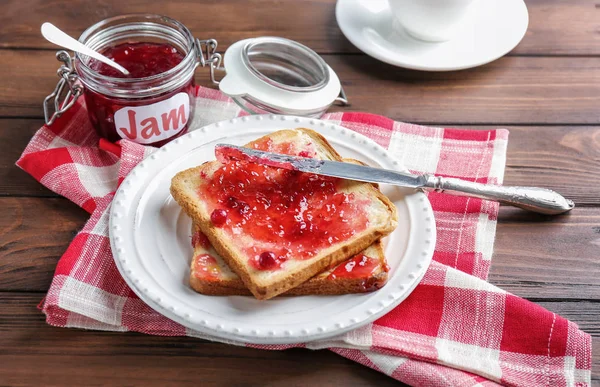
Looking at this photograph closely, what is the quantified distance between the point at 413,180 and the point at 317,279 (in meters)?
0.54

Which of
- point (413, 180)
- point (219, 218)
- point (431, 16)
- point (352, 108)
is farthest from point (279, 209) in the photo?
point (431, 16)

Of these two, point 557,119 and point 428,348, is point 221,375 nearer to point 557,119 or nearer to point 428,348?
point 428,348

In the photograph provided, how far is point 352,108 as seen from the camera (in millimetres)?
2848

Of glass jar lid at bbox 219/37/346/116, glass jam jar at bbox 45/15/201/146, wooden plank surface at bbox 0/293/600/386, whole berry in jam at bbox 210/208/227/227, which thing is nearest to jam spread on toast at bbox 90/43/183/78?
glass jam jar at bbox 45/15/201/146

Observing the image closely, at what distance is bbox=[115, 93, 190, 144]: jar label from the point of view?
242 cm

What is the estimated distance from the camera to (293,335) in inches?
71.9

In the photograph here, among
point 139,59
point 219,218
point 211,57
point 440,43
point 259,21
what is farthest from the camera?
point 259,21

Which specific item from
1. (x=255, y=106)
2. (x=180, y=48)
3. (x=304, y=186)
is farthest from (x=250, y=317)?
(x=180, y=48)

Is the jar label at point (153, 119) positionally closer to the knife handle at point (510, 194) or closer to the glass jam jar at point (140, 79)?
the glass jam jar at point (140, 79)

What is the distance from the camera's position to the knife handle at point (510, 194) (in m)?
2.26

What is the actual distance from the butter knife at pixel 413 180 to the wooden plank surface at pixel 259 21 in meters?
1.07

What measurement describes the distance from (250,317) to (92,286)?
0.51 m

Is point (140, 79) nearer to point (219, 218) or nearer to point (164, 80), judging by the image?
point (164, 80)

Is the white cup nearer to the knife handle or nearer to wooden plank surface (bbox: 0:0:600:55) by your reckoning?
wooden plank surface (bbox: 0:0:600:55)
